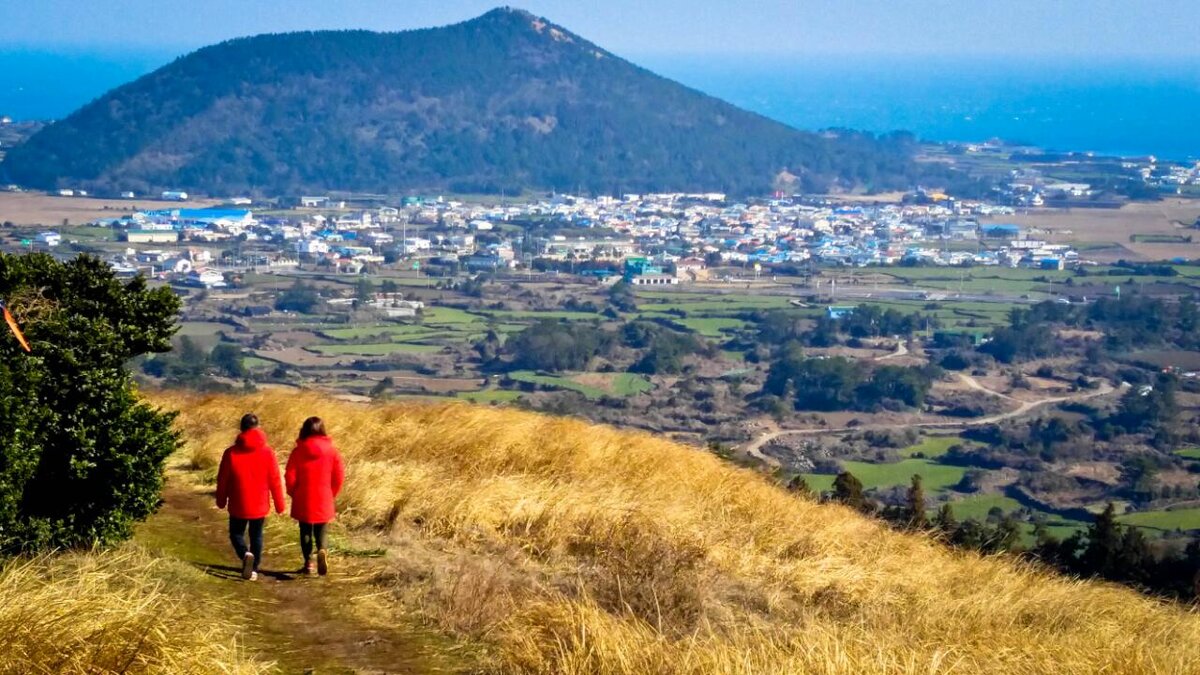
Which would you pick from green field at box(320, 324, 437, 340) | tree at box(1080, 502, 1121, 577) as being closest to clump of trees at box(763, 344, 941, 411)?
green field at box(320, 324, 437, 340)

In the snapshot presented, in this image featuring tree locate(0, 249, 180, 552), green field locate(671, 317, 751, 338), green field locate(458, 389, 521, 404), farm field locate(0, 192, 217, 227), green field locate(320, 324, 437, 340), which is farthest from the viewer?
farm field locate(0, 192, 217, 227)

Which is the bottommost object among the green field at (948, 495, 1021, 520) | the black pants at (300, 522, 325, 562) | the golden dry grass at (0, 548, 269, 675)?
the green field at (948, 495, 1021, 520)

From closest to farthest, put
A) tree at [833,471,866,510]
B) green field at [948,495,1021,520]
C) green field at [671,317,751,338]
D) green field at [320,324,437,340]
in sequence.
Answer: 1. tree at [833,471,866,510]
2. green field at [948,495,1021,520]
3. green field at [320,324,437,340]
4. green field at [671,317,751,338]

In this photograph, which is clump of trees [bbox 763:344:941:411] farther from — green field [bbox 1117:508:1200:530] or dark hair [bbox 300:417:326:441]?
dark hair [bbox 300:417:326:441]

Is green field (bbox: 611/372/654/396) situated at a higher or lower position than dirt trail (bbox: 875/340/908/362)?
lower

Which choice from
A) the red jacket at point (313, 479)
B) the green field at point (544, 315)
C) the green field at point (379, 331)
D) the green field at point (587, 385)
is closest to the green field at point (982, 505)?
the green field at point (587, 385)

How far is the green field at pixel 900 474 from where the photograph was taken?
25.6m

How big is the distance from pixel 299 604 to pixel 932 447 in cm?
2524

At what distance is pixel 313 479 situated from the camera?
22.6 feet

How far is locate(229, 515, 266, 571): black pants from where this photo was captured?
6738mm

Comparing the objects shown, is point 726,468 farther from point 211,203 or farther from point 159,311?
point 211,203

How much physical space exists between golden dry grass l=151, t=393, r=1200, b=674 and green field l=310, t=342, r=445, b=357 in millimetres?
24448

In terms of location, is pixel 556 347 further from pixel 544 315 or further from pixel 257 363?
pixel 257 363

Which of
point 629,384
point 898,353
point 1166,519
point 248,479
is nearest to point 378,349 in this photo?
point 629,384
